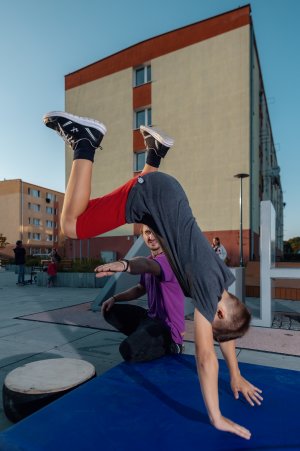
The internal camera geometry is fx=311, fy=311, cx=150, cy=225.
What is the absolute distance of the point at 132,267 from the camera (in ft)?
9.71

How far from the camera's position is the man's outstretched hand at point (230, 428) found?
185 centimetres

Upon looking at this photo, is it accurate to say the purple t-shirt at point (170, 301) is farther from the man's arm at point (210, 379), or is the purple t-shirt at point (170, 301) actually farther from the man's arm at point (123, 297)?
the man's arm at point (210, 379)

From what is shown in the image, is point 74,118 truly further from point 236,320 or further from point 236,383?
point 236,383

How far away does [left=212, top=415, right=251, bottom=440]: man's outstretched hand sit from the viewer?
1846 mm

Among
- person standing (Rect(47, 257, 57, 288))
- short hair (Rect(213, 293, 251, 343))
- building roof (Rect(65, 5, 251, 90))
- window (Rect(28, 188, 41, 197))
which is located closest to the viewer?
short hair (Rect(213, 293, 251, 343))

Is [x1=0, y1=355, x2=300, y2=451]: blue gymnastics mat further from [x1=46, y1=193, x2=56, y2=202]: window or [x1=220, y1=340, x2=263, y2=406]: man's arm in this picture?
[x1=46, y1=193, x2=56, y2=202]: window

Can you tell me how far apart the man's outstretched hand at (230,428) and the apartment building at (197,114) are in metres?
12.5

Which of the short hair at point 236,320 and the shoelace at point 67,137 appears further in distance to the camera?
the shoelace at point 67,137

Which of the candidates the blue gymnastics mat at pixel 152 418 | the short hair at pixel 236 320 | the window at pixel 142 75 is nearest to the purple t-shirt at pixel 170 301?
the blue gymnastics mat at pixel 152 418

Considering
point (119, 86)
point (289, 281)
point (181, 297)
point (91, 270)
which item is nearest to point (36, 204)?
point (119, 86)

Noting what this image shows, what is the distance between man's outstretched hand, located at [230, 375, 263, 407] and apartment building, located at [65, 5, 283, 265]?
11.8m

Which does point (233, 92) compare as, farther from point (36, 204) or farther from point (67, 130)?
point (36, 204)

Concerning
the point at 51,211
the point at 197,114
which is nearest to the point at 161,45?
the point at 197,114

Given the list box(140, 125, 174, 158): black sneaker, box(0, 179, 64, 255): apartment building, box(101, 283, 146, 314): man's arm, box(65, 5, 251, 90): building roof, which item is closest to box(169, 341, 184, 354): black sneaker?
box(101, 283, 146, 314): man's arm
